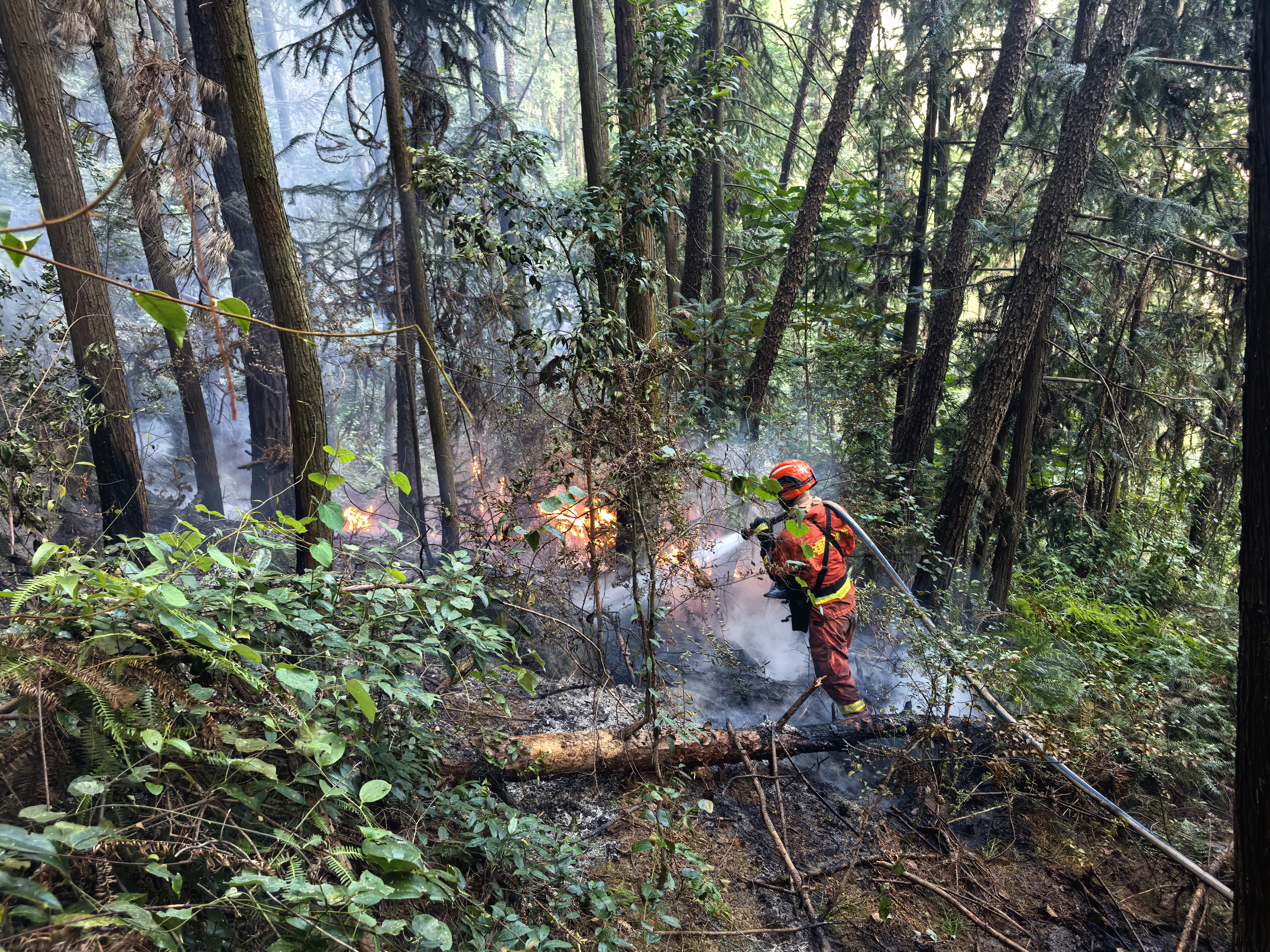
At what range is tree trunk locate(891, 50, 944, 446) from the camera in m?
9.58

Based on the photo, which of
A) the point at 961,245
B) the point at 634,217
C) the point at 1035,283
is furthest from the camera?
the point at 961,245

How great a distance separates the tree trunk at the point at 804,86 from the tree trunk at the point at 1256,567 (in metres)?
8.75

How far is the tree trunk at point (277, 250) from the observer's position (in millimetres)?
4293

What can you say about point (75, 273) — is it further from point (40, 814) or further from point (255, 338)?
point (40, 814)

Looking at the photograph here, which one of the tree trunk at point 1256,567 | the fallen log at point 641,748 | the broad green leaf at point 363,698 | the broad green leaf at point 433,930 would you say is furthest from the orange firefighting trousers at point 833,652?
the broad green leaf at point 363,698

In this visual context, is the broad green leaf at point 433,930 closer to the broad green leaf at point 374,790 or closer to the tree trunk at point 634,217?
the broad green leaf at point 374,790

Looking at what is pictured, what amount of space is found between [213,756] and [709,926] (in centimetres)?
294

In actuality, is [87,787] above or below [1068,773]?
above

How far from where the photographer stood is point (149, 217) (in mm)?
8328

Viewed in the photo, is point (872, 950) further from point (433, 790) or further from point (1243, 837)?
point (433, 790)

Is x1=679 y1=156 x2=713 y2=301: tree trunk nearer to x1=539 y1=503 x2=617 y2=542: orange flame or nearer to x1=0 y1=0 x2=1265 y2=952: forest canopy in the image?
x1=0 y1=0 x2=1265 y2=952: forest canopy

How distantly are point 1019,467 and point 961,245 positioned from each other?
3.10 m

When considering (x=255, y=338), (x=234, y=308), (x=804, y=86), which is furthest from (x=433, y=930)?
(x=804, y=86)

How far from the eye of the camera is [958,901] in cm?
385
